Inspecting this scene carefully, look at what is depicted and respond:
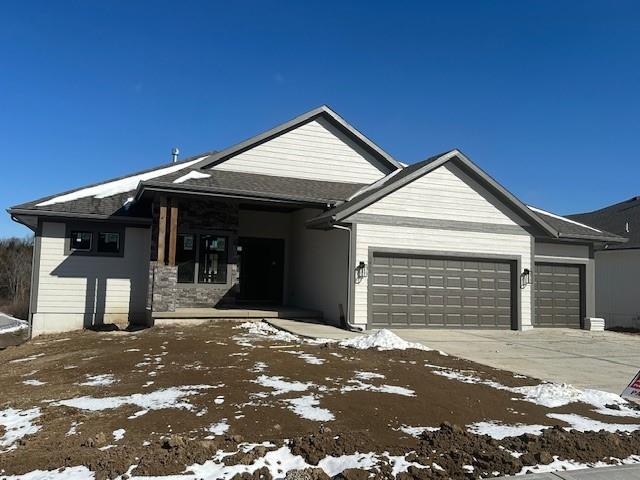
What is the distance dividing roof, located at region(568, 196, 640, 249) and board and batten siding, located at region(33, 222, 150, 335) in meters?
17.6

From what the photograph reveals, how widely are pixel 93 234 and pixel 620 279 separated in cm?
1911

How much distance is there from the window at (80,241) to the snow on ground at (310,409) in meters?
11.3

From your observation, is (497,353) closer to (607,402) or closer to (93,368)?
(607,402)

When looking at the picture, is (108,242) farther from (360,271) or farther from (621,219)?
(621,219)

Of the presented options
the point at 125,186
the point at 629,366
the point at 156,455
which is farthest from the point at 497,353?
the point at 125,186

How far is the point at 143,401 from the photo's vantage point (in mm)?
5988

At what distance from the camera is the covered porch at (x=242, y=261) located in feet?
44.5

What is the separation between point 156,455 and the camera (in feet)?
14.0

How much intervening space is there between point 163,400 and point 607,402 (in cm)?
545

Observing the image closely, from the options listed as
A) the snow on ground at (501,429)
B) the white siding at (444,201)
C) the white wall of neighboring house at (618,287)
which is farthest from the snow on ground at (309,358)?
the white wall of neighboring house at (618,287)

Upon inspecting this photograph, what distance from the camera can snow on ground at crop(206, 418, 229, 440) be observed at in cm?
483

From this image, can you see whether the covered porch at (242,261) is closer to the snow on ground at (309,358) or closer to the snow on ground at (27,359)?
the snow on ground at (27,359)

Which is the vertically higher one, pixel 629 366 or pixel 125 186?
pixel 125 186

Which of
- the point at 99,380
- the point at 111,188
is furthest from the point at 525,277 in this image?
the point at 111,188
